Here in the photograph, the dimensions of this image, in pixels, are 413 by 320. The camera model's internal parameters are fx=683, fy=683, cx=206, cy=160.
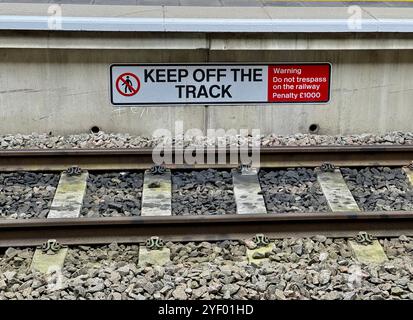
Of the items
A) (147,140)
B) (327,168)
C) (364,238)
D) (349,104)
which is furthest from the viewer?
(349,104)

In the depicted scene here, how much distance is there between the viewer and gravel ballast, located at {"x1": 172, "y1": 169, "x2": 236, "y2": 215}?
20.5 ft

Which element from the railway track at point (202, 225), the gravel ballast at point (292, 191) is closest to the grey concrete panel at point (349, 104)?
the gravel ballast at point (292, 191)

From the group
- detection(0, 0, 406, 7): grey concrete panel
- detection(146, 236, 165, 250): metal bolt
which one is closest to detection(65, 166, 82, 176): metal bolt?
detection(146, 236, 165, 250): metal bolt

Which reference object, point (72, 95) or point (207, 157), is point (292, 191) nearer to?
point (207, 157)

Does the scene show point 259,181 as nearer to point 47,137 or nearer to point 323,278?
point 323,278

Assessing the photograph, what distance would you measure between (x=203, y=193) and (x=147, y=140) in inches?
58.5

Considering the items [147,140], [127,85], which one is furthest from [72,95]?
[147,140]

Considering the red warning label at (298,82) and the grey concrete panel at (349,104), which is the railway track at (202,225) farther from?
the red warning label at (298,82)

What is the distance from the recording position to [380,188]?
677cm

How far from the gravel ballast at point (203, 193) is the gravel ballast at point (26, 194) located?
47.4 inches

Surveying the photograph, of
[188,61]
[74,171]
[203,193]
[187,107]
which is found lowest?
[203,193]

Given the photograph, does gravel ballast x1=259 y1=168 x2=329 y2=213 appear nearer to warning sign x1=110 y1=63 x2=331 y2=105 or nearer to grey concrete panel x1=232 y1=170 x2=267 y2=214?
grey concrete panel x1=232 y1=170 x2=267 y2=214

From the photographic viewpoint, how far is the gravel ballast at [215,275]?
4.92 m

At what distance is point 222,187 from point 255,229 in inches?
37.4
